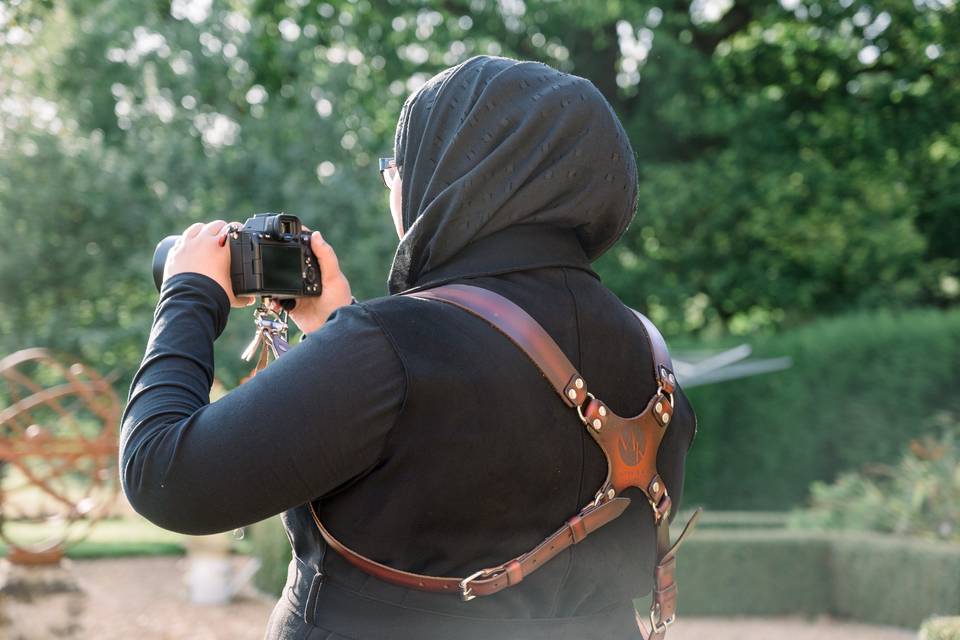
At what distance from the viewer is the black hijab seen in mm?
1423

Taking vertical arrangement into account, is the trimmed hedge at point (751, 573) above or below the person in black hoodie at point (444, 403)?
below

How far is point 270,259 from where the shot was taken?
156cm

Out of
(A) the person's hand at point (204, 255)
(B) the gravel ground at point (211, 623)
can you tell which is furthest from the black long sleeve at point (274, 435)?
(B) the gravel ground at point (211, 623)

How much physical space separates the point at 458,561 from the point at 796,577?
25.6 ft

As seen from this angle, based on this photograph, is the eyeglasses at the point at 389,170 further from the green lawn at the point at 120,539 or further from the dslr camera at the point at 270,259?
the green lawn at the point at 120,539

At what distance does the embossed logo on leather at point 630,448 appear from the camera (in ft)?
4.81

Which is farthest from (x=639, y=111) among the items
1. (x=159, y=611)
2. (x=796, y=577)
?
(x=159, y=611)

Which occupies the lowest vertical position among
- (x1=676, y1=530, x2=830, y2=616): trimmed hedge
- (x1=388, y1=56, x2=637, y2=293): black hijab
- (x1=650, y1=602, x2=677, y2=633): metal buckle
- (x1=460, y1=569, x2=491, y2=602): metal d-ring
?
(x1=676, y1=530, x2=830, y2=616): trimmed hedge

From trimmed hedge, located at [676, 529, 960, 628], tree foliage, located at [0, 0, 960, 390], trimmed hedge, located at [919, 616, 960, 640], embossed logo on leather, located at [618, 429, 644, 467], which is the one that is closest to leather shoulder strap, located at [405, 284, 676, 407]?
embossed logo on leather, located at [618, 429, 644, 467]

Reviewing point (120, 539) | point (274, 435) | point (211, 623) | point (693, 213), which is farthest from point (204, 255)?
point (693, 213)

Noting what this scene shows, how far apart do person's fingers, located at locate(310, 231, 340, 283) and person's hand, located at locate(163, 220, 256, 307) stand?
182 mm

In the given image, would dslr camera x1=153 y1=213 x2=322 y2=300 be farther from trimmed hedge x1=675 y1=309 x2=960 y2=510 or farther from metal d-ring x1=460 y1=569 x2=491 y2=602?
trimmed hedge x1=675 y1=309 x2=960 y2=510

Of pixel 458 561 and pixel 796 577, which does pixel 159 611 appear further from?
pixel 458 561

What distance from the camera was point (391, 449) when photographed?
4.29 ft
